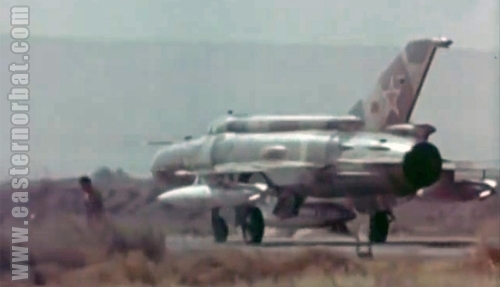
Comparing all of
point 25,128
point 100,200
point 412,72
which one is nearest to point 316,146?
point 412,72

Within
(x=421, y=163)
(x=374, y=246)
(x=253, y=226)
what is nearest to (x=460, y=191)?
(x=421, y=163)

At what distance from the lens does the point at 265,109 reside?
6.68m

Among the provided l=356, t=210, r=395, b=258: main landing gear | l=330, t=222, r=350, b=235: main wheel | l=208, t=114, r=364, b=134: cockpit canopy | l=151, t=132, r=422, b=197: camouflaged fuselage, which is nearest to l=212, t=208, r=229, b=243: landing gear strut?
l=151, t=132, r=422, b=197: camouflaged fuselage

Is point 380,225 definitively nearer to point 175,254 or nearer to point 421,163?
point 421,163

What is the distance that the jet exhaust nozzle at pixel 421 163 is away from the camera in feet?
22.1

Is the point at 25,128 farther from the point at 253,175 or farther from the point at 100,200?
the point at 253,175

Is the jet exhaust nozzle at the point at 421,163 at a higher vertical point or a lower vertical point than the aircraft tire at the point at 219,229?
higher

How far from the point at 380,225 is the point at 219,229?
1.09 m

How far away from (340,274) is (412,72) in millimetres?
1561

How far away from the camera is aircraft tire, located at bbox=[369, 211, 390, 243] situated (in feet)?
21.8

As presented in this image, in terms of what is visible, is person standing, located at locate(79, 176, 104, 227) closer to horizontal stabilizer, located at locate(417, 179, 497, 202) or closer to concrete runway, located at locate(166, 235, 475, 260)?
concrete runway, located at locate(166, 235, 475, 260)

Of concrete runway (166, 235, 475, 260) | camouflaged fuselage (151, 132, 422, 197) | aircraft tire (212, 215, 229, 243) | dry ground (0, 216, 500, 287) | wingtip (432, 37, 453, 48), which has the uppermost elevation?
wingtip (432, 37, 453, 48)

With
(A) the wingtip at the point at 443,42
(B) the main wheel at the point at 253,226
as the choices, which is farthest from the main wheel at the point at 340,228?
(A) the wingtip at the point at 443,42

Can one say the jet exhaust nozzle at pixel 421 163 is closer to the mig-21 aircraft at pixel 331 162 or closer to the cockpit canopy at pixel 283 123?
the mig-21 aircraft at pixel 331 162
